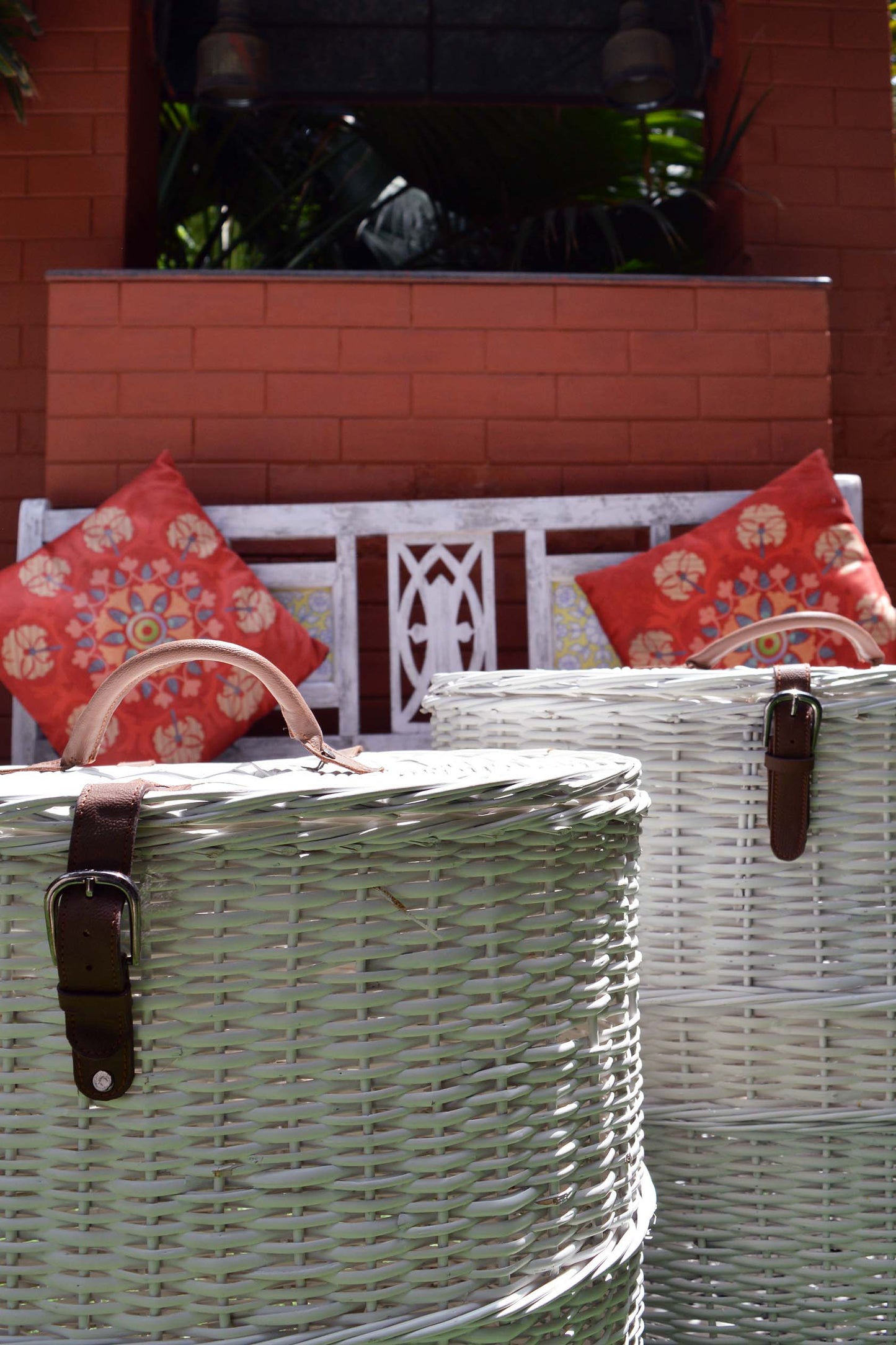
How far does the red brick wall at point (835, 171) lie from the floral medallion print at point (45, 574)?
5.89 feet

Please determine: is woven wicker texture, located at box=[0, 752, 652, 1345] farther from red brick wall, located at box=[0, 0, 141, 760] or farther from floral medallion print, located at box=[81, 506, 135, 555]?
red brick wall, located at box=[0, 0, 141, 760]

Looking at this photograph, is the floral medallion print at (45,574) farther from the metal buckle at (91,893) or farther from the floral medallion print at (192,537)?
the metal buckle at (91,893)

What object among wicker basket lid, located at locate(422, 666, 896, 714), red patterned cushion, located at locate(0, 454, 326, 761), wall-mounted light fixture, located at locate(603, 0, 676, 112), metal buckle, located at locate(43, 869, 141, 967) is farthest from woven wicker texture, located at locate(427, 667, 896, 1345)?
wall-mounted light fixture, located at locate(603, 0, 676, 112)

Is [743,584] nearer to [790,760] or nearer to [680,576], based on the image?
[680,576]

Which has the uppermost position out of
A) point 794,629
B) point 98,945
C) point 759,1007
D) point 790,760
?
point 794,629

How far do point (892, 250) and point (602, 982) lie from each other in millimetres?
2632

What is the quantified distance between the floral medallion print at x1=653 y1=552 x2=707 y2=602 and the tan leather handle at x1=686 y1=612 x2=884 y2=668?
27.3 inches

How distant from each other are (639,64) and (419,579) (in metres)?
1.70

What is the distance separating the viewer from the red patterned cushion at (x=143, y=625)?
1.99m

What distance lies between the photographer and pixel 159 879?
73cm

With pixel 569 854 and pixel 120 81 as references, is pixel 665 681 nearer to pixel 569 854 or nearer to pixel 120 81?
pixel 569 854

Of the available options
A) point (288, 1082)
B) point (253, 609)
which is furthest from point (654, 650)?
point (288, 1082)

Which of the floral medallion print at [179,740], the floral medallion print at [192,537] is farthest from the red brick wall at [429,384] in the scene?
the floral medallion print at [179,740]

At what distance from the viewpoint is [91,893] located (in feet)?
2.29
